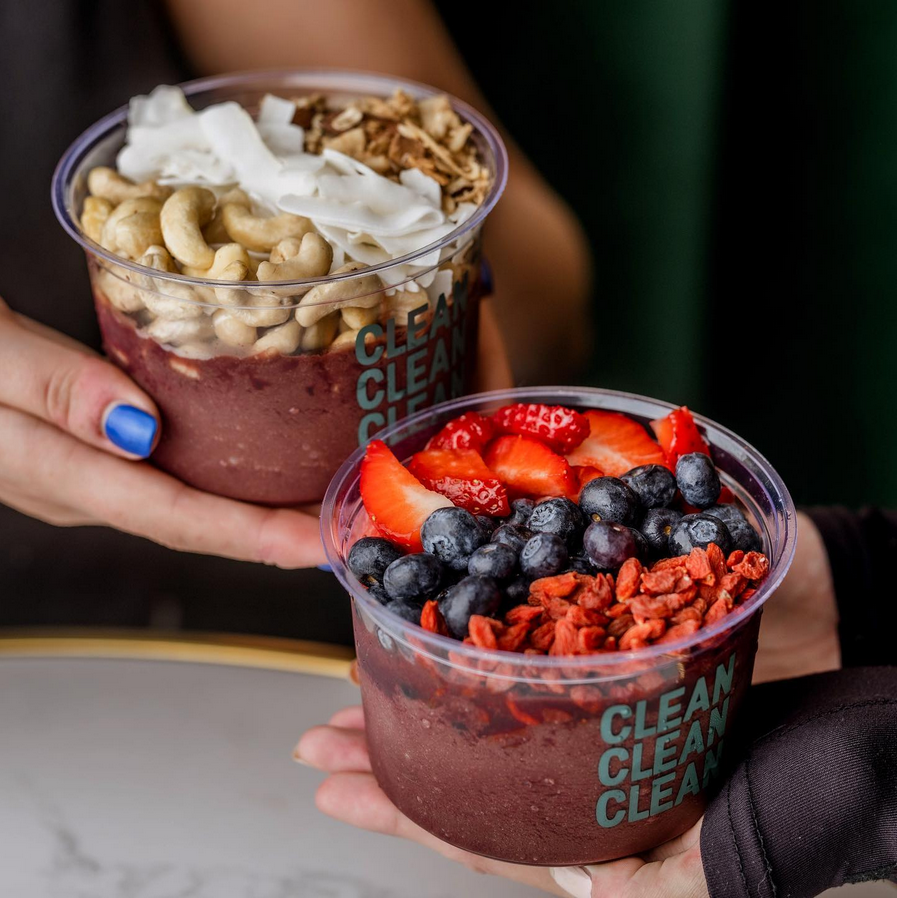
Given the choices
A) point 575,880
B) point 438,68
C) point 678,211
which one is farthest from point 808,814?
point 678,211

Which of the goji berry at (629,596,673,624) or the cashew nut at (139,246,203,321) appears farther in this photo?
the cashew nut at (139,246,203,321)

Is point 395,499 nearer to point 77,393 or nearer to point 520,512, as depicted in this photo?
point 520,512

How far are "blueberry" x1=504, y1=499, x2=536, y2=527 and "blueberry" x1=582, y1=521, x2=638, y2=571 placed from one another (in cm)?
8

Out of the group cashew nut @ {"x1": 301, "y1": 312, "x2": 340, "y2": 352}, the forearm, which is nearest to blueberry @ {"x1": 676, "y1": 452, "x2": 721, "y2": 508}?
cashew nut @ {"x1": 301, "y1": 312, "x2": 340, "y2": 352}

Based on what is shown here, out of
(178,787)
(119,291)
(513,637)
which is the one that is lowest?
(178,787)

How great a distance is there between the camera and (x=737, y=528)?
0.87m

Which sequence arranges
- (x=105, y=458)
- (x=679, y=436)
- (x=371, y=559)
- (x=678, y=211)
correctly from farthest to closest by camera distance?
(x=678, y=211) → (x=105, y=458) → (x=679, y=436) → (x=371, y=559)

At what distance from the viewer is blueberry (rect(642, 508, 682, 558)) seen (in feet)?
2.84

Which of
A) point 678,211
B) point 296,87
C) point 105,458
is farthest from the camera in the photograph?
point 678,211

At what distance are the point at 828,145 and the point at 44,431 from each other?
1.49 meters

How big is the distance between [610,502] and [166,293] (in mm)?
452

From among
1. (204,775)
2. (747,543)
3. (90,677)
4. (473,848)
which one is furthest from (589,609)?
(90,677)

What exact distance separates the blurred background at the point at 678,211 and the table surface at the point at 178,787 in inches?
19.9

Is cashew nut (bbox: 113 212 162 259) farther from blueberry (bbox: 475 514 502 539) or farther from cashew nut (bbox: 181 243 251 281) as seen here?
blueberry (bbox: 475 514 502 539)
